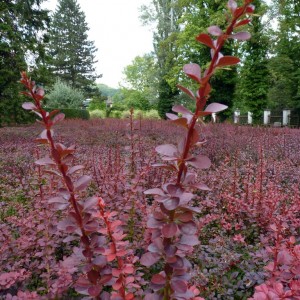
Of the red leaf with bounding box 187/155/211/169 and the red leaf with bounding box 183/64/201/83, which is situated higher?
the red leaf with bounding box 183/64/201/83

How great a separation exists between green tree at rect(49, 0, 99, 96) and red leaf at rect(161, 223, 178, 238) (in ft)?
152

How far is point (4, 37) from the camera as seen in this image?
11703 millimetres

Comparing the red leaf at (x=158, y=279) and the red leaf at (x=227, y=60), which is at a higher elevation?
the red leaf at (x=227, y=60)

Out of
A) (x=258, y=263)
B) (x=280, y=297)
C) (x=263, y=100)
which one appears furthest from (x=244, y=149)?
(x=263, y=100)

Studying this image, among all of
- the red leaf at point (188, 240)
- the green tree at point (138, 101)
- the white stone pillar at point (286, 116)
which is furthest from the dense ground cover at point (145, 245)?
the green tree at point (138, 101)

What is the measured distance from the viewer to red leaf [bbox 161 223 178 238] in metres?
0.82

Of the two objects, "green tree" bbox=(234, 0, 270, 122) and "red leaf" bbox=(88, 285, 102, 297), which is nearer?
"red leaf" bbox=(88, 285, 102, 297)

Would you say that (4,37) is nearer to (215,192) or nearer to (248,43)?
(215,192)

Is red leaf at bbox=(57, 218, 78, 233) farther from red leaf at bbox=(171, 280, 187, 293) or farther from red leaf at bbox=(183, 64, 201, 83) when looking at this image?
red leaf at bbox=(183, 64, 201, 83)

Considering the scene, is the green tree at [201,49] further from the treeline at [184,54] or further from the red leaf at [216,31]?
Answer: the red leaf at [216,31]

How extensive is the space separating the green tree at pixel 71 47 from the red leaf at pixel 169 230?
46400 mm

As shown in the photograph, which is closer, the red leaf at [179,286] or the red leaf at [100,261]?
the red leaf at [179,286]

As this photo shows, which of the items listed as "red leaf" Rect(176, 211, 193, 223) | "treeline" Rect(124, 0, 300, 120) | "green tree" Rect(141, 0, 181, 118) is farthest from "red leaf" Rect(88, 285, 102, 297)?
Result: "green tree" Rect(141, 0, 181, 118)

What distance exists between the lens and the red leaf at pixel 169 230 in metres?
0.82
